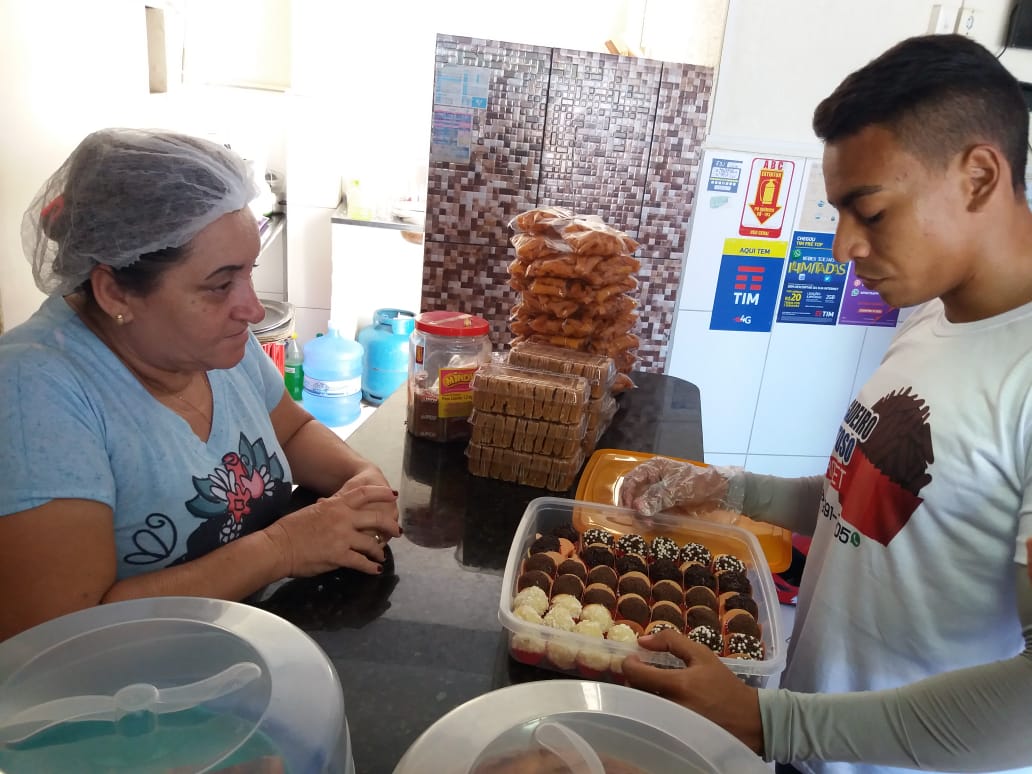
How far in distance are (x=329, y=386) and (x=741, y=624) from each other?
114 inches

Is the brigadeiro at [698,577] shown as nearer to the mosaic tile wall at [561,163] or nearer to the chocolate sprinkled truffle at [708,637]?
the chocolate sprinkled truffle at [708,637]

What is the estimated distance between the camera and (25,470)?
84 cm

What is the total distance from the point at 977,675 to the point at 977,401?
12.4 inches

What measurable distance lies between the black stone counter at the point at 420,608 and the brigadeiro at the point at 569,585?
0.09 m

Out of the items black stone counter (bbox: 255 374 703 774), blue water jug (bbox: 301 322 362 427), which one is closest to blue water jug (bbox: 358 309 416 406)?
blue water jug (bbox: 301 322 362 427)

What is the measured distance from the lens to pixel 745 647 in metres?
0.87

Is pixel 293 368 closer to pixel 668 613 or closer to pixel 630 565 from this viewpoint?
pixel 630 565

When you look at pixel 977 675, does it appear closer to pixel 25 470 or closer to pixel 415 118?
pixel 25 470

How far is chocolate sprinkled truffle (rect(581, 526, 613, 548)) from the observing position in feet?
3.49

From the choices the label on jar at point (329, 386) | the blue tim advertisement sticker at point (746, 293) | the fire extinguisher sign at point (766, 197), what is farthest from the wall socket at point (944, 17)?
the label on jar at point (329, 386)

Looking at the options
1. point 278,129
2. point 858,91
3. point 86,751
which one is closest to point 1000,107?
point 858,91

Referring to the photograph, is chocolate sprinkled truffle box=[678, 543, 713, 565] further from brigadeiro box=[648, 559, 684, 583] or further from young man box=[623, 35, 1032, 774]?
young man box=[623, 35, 1032, 774]

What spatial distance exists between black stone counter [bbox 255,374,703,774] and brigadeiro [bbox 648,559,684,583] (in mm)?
221

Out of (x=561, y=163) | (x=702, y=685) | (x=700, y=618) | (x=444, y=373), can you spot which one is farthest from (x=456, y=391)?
(x=561, y=163)
